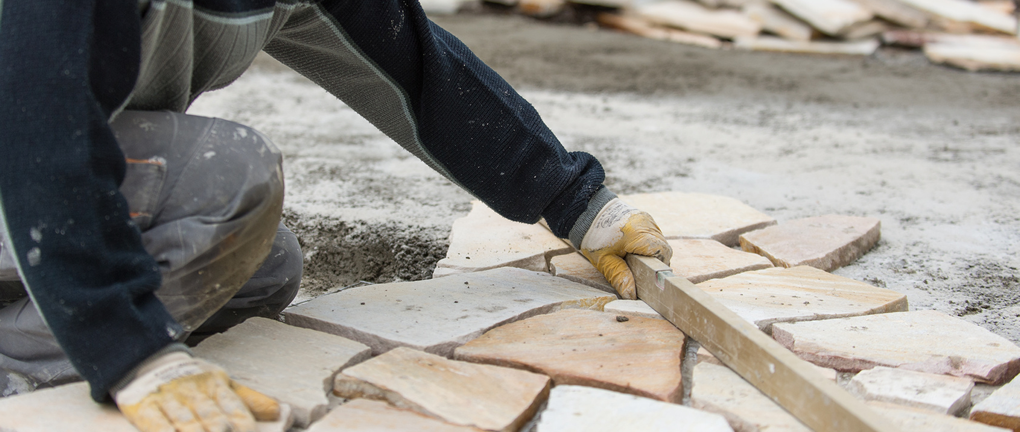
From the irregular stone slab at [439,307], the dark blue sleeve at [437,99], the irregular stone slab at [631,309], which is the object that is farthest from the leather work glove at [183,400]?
the irregular stone slab at [631,309]

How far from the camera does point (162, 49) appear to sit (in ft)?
5.02

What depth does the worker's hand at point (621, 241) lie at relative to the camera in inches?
83.7

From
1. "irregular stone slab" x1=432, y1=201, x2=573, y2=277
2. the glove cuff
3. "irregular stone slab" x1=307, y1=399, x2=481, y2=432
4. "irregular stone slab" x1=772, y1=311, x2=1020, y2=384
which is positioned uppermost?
the glove cuff

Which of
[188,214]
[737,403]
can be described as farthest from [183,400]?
[737,403]

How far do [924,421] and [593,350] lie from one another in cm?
70

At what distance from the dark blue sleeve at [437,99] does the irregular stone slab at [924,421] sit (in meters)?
0.94

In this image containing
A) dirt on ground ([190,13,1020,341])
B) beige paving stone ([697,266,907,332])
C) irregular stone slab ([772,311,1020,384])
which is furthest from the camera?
dirt on ground ([190,13,1020,341])

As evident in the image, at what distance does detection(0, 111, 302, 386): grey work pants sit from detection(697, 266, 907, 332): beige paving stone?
1.23 m

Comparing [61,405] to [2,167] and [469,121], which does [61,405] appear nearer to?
[2,167]

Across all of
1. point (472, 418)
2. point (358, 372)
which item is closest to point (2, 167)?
point (358, 372)

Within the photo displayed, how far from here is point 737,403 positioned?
5.22 feet

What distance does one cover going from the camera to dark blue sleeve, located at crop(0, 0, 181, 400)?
1279 millimetres

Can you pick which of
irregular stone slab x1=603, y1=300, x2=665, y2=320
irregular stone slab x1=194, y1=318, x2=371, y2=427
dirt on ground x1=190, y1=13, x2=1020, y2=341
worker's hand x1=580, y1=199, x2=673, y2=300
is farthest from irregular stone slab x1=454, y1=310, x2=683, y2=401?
dirt on ground x1=190, y1=13, x2=1020, y2=341

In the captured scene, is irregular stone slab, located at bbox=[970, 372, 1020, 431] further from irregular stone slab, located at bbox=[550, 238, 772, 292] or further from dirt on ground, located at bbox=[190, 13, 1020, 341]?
irregular stone slab, located at bbox=[550, 238, 772, 292]
